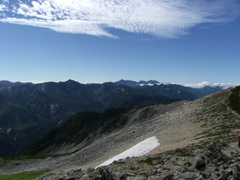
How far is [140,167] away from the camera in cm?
2134

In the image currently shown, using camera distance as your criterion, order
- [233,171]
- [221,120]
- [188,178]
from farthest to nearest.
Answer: [221,120]
[188,178]
[233,171]

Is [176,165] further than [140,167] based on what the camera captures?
No

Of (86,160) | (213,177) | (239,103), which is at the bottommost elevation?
(86,160)

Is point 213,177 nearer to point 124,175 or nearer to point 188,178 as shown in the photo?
point 188,178

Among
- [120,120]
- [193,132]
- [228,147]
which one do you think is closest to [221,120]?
[193,132]

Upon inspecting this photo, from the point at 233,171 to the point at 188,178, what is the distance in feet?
9.34

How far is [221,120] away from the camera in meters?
46.1

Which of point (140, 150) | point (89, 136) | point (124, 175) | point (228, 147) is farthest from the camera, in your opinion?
point (89, 136)

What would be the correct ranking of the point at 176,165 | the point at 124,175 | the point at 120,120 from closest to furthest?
the point at 124,175 → the point at 176,165 → the point at 120,120

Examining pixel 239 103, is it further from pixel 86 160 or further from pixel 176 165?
pixel 176 165

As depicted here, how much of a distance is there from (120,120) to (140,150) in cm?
13637

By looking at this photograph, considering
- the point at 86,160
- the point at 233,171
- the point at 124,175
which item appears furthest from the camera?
the point at 86,160

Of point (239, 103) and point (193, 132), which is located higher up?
point (239, 103)

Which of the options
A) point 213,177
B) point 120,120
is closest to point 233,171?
point 213,177
